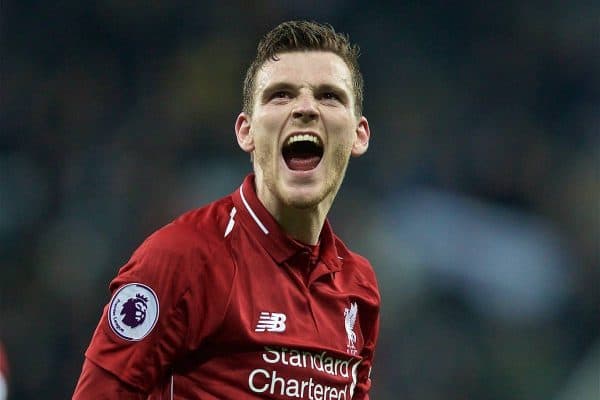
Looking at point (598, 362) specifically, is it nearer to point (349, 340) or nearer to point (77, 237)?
point (77, 237)

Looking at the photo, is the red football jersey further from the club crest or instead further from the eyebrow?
the eyebrow

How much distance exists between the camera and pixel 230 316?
7.62 ft

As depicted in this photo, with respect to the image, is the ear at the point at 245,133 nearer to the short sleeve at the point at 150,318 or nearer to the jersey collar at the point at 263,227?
the jersey collar at the point at 263,227

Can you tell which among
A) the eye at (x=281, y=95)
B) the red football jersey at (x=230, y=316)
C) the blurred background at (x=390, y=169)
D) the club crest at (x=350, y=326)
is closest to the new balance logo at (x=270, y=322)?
the red football jersey at (x=230, y=316)

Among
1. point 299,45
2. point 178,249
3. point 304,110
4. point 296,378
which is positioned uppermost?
point 299,45

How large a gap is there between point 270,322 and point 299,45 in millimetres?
780

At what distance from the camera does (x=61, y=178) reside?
587 centimetres

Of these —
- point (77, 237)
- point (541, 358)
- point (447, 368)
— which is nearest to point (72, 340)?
point (77, 237)

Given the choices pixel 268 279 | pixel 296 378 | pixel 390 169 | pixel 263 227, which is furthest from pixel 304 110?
pixel 390 169

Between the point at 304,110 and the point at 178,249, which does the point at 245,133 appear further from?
the point at 178,249

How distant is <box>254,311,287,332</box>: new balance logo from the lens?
2391 millimetres

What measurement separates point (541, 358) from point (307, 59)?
3.73 m

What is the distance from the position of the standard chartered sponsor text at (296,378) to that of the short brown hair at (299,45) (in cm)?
71

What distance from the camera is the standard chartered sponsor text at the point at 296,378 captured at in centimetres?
236
